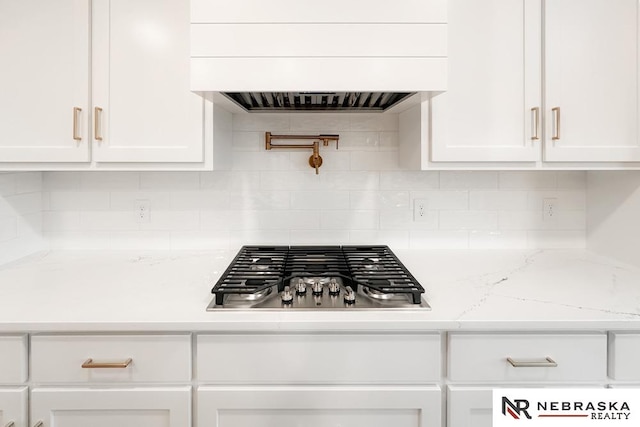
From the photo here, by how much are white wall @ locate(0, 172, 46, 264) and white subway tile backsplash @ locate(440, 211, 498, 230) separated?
1807 millimetres

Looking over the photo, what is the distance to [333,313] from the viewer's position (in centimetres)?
115

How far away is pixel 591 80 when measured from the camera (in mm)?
1528

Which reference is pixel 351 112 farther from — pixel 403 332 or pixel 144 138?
pixel 403 332

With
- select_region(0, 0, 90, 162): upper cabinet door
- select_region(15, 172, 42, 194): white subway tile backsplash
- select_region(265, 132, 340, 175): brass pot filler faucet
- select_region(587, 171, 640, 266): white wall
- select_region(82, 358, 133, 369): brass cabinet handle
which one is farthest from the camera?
select_region(265, 132, 340, 175): brass pot filler faucet

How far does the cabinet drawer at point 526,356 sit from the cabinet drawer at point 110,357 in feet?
2.45

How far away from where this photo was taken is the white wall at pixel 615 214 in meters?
1.60

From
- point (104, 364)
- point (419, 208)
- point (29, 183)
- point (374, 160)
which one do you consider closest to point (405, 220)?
point (419, 208)

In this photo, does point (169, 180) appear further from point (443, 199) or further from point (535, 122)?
point (535, 122)

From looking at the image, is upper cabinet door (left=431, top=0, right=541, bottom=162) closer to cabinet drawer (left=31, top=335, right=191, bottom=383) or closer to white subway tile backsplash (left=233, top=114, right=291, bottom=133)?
white subway tile backsplash (left=233, top=114, right=291, bottom=133)

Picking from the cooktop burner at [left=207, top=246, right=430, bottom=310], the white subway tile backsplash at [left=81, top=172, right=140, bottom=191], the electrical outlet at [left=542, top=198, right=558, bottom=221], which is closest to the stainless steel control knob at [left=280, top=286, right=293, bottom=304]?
the cooktop burner at [left=207, top=246, right=430, bottom=310]

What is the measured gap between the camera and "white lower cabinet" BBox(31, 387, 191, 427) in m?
1.12

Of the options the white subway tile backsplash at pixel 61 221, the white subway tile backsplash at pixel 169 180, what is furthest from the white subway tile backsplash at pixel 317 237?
the white subway tile backsplash at pixel 61 221

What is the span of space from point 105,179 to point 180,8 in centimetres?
83

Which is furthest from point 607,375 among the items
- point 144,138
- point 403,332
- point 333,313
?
point 144,138
